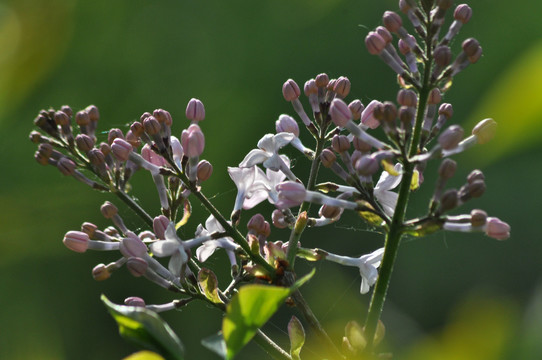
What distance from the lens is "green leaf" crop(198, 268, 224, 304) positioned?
70 centimetres

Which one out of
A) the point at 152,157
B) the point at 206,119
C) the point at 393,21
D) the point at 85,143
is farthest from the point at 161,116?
the point at 206,119

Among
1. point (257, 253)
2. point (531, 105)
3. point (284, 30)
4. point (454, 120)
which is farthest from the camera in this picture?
point (284, 30)

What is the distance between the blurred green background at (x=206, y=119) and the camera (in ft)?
11.0

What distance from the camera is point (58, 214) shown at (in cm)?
350

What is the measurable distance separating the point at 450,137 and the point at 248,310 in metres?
0.22

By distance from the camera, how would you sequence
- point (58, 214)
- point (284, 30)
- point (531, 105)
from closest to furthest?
point (531, 105) → point (58, 214) → point (284, 30)

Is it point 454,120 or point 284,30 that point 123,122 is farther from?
point 454,120

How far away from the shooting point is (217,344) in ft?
1.78

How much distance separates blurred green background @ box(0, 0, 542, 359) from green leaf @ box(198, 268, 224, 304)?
1.89m

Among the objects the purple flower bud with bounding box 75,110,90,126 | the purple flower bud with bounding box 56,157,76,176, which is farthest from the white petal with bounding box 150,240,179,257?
the purple flower bud with bounding box 75,110,90,126

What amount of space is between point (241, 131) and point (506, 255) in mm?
1503

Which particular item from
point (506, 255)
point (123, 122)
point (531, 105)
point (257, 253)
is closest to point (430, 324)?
point (506, 255)

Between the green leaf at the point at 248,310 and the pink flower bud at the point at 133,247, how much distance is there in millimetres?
187

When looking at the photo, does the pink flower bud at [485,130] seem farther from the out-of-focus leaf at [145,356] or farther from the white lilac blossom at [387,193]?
the out-of-focus leaf at [145,356]
